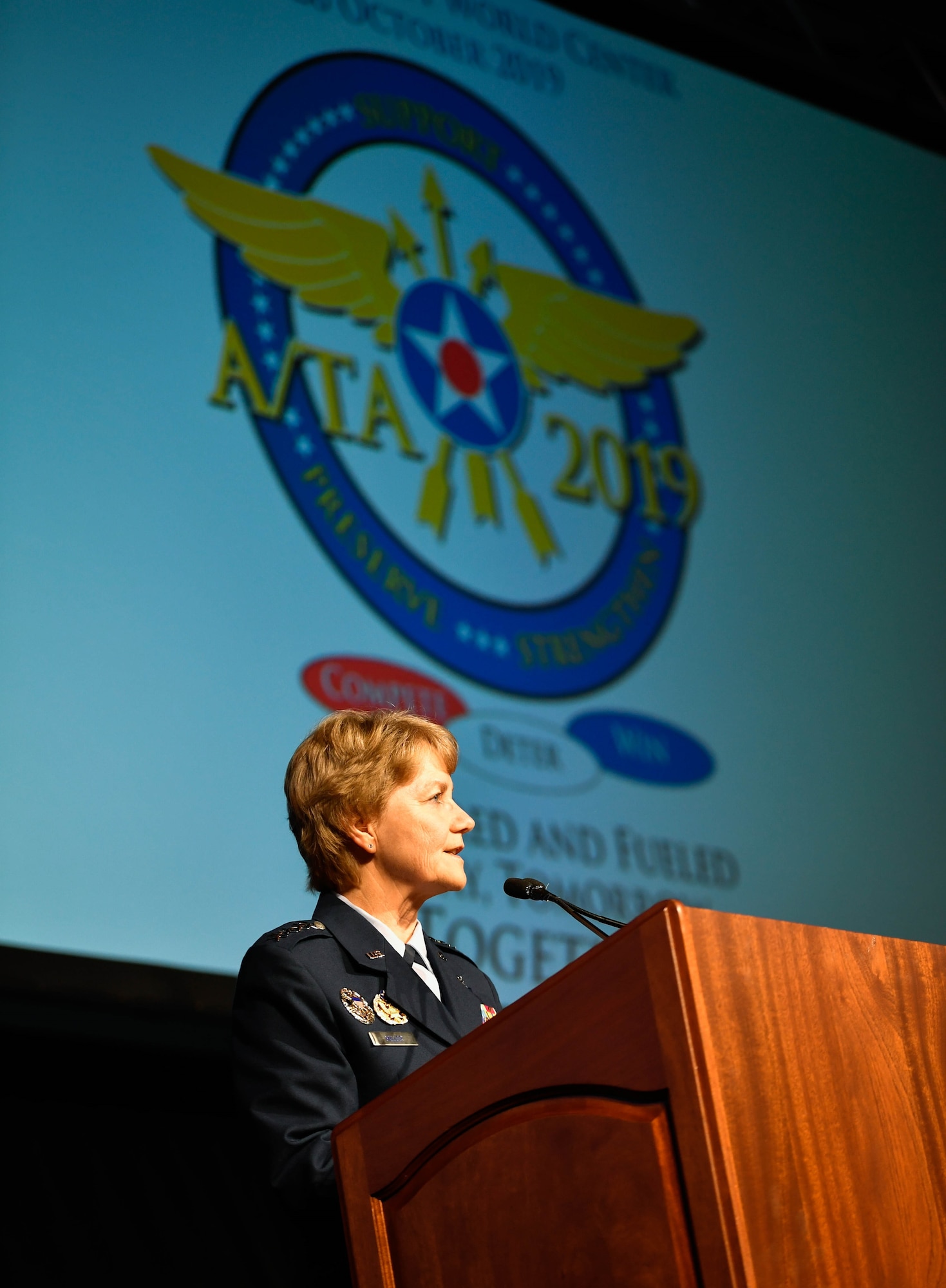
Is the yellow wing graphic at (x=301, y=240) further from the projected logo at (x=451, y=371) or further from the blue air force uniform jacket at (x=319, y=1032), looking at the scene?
the blue air force uniform jacket at (x=319, y=1032)

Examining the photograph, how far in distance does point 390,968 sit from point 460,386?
206cm

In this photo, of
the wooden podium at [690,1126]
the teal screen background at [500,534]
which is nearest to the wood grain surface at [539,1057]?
the wooden podium at [690,1126]

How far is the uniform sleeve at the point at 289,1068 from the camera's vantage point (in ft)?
4.93

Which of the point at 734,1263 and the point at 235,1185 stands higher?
the point at 235,1185

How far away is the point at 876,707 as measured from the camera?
4.07 m

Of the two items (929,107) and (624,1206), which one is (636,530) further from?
(624,1206)

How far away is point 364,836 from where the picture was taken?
1.87m

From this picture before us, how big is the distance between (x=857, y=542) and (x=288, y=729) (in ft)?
6.30

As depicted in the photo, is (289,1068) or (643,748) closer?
(289,1068)

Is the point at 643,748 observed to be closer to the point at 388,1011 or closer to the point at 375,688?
the point at 375,688

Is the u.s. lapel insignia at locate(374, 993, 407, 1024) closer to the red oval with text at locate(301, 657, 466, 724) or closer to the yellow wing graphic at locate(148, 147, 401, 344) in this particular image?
the red oval with text at locate(301, 657, 466, 724)

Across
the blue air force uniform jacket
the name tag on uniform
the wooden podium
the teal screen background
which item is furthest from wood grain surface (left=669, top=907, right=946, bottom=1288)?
the teal screen background

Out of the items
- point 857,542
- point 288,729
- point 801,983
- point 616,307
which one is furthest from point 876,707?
point 801,983

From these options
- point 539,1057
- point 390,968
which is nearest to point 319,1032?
point 390,968
